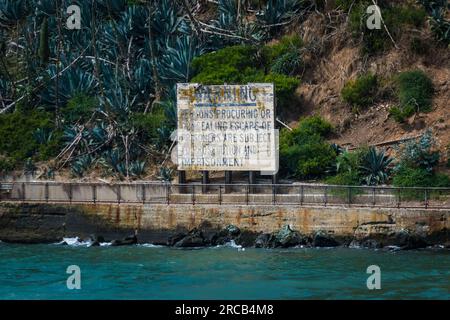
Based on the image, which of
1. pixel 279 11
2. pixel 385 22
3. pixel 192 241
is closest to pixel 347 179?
pixel 192 241

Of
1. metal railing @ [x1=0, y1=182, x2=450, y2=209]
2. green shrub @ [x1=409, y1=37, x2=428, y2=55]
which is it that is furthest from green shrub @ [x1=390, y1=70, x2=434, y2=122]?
metal railing @ [x1=0, y1=182, x2=450, y2=209]

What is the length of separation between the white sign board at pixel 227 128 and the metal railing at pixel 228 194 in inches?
44.3

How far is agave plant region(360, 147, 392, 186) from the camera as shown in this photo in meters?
48.2

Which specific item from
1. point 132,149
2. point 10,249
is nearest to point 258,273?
point 10,249

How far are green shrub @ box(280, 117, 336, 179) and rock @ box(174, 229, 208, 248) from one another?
19.9 ft

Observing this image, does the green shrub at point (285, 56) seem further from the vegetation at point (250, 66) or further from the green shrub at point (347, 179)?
the green shrub at point (347, 179)

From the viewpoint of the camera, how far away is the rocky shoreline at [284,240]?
142 feet

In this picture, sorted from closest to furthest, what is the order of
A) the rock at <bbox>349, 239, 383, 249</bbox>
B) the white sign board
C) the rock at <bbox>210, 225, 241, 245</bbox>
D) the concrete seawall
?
the rock at <bbox>349, 239, 383, 249</bbox>, the concrete seawall, the rock at <bbox>210, 225, 241, 245</bbox>, the white sign board

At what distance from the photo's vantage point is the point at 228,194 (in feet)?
153

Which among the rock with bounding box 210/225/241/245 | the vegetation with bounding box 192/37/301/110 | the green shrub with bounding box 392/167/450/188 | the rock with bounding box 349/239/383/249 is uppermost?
the vegetation with bounding box 192/37/301/110

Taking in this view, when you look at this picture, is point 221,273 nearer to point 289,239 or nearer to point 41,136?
point 289,239

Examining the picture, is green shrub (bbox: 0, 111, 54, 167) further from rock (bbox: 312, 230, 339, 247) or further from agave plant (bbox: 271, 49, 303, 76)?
rock (bbox: 312, 230, 339, 247)

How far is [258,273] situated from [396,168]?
11.7 meters

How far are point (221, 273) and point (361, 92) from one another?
1712 centimetres
